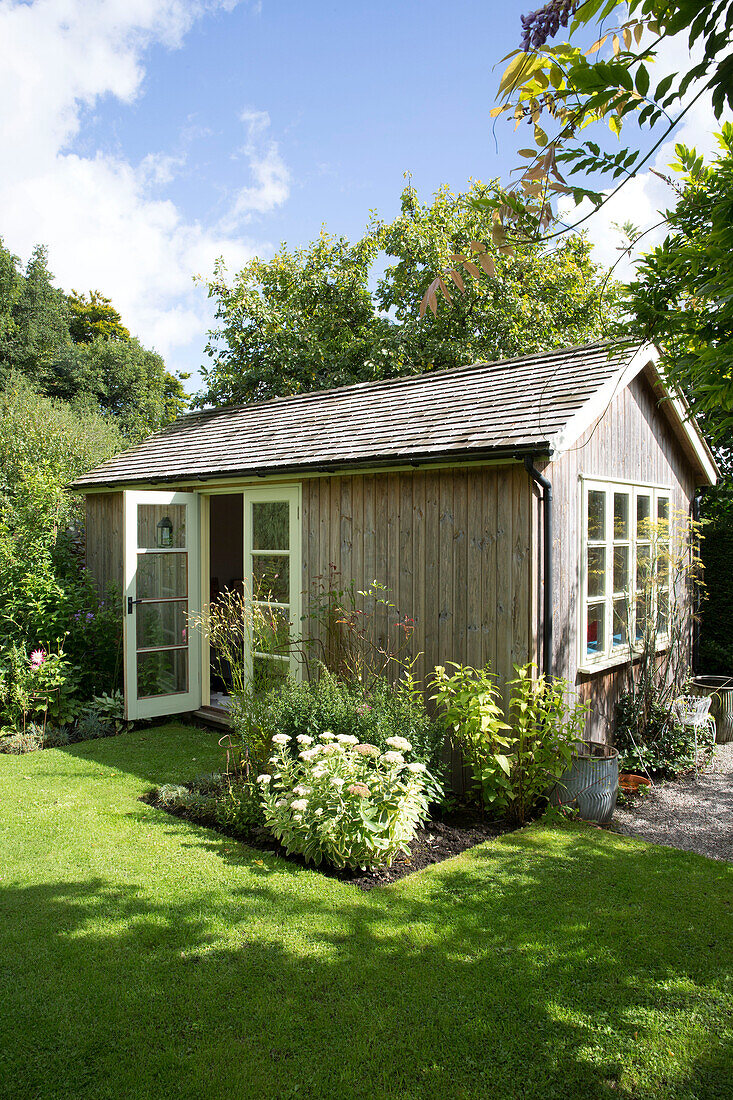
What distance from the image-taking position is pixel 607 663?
6395 millimetres

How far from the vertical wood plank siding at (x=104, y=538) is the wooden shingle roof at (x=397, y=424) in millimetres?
346

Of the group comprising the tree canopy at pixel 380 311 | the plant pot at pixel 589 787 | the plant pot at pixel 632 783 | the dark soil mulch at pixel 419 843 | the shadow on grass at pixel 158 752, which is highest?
the tree canopy at pixel 380 311

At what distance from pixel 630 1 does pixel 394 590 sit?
4.94m

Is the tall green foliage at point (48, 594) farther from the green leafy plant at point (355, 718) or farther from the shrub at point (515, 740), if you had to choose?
the shrub at point (515, 740)

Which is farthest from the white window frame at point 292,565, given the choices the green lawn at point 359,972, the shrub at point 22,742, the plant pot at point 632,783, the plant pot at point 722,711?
the plant pot at point 722,711

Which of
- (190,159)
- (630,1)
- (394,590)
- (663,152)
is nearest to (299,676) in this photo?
(394,590)

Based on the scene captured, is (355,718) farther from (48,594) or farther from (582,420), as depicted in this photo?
(48,594)

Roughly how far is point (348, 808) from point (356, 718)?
3.32 ft

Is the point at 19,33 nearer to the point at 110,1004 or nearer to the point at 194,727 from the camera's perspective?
the point at 194,727

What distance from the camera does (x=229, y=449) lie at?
8.71m

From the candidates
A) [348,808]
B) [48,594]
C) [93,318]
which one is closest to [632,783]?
[348,808]

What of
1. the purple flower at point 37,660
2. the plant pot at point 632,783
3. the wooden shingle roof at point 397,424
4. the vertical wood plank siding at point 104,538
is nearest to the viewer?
the wooden shingle roof at point 397,424

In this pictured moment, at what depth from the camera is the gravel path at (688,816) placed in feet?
16.8

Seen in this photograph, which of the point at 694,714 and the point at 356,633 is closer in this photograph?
the point at 356,633
